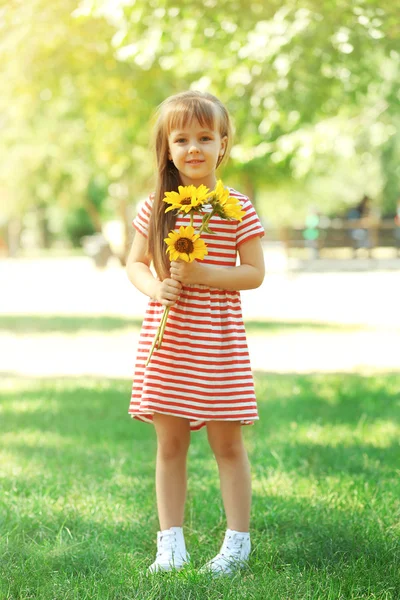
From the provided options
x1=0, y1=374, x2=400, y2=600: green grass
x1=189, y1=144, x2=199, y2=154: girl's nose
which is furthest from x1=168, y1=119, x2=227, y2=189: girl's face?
x1=0, y1=374, x2=400, y2=600: green grass

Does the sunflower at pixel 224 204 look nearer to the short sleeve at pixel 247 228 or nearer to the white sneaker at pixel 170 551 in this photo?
the short sleeve at pixel 247 228

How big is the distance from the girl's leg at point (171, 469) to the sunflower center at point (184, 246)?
2.03 feet

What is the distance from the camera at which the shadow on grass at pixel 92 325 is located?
12.5m

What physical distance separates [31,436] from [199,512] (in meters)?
1.93

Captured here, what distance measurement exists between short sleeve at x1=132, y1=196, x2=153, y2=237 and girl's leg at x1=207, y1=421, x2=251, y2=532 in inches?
28.4

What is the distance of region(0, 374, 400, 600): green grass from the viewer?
321 centimetres

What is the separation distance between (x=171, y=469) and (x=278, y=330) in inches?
344

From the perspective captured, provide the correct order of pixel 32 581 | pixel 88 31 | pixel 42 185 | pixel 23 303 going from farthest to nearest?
pixel 42 185, pixel 23 303, pixel 88 31, pixel 32 581

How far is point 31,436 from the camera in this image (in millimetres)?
5836

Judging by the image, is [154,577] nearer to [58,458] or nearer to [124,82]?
[58,458]

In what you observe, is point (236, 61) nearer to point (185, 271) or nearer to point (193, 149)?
point (193, 149)

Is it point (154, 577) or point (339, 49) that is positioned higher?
point (339, 49)

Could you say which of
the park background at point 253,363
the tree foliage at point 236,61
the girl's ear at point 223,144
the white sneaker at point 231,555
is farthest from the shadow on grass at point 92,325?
the white sneaker at point 231,555

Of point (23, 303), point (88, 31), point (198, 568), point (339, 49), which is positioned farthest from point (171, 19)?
point (23, 303)
